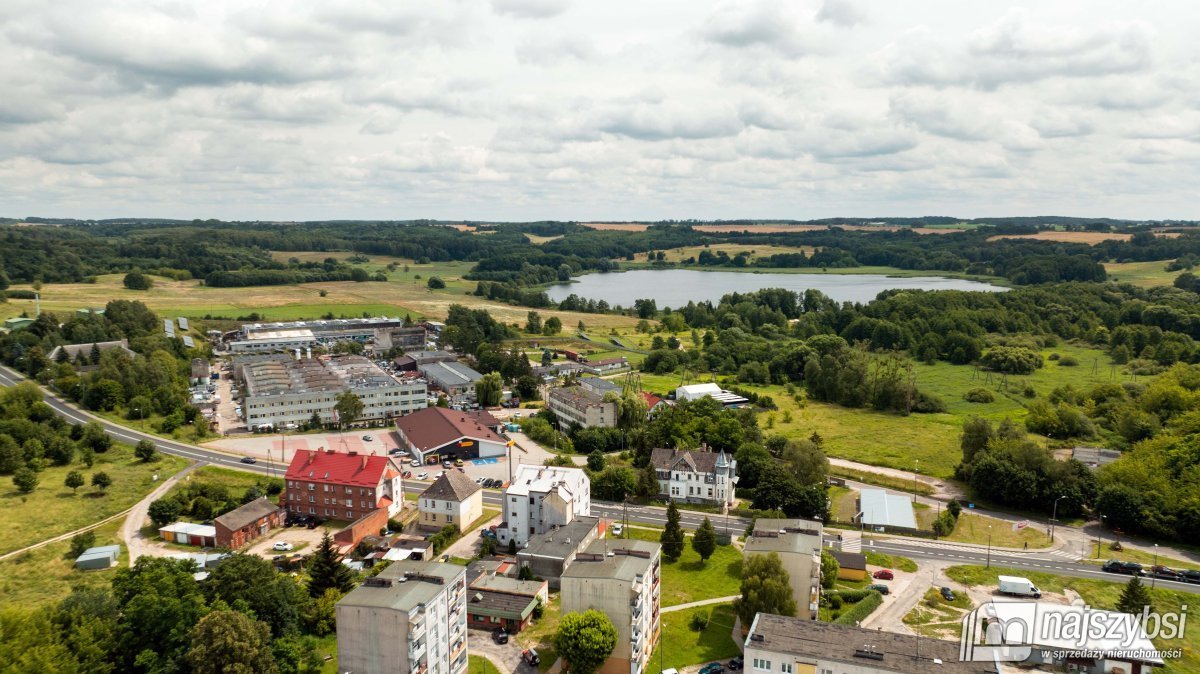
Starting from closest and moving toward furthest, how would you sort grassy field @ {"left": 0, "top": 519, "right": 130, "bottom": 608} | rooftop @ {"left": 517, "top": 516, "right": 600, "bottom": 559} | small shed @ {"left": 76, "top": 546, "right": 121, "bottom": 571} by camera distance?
grassy field @ {"left": 0, "top": 519, "right": 130, "bottom": 608} → small shed @ {"left": 76, "top": 546, "right": 121, "bottom": 571} → rooftop @ {"left": 517, "top": 516, "right": 600, "bottom": 559}

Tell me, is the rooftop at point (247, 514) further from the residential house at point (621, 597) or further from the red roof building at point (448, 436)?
the residential house at point (621, 597)

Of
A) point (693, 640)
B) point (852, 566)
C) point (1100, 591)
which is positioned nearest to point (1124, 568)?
point (1100, 591)

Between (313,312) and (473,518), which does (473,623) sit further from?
(313,312)

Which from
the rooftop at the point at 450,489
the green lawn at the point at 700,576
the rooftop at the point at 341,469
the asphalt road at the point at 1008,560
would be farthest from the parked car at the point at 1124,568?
the rooftop at the point at 341,469

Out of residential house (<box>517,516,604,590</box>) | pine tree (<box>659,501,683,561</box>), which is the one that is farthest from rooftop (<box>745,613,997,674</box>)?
pine tree (<box>659,501,683,561</box>)

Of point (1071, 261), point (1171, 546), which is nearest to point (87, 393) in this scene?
point (1171, 546)
